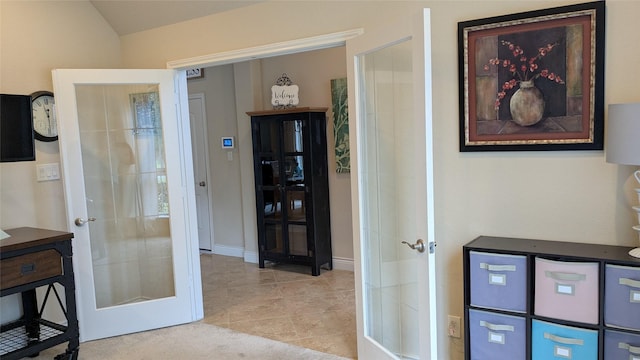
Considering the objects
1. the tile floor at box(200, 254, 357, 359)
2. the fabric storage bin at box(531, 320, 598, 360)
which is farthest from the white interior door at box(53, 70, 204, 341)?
the fabric storage bin at box(531, 320, 598, 360)

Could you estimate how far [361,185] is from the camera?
272 cm

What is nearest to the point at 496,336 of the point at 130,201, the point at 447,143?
the point at 447,143

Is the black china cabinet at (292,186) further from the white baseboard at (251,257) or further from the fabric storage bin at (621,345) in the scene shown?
the fabric storage bin at (621,345)

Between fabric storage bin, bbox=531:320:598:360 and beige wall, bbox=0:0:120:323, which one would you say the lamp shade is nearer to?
fabric storage bin, bbox=531:320:598:360

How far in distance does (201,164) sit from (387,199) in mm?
3762

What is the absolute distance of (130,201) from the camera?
3.69 metres

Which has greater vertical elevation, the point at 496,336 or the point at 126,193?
the point at 126,193

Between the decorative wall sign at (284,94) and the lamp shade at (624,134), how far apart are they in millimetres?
3313

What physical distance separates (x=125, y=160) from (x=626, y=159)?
10.9 feet

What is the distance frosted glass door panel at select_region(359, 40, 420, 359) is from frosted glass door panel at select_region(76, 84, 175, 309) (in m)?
1.76

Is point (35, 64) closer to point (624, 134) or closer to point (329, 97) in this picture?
point (329, 97)

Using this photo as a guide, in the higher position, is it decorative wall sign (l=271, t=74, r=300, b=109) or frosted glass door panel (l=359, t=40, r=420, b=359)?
decorative wall sign (l=271, t=74, r=300, b=109)

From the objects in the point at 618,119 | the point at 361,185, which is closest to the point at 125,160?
the point at 361,185

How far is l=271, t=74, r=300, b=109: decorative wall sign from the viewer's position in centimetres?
483
